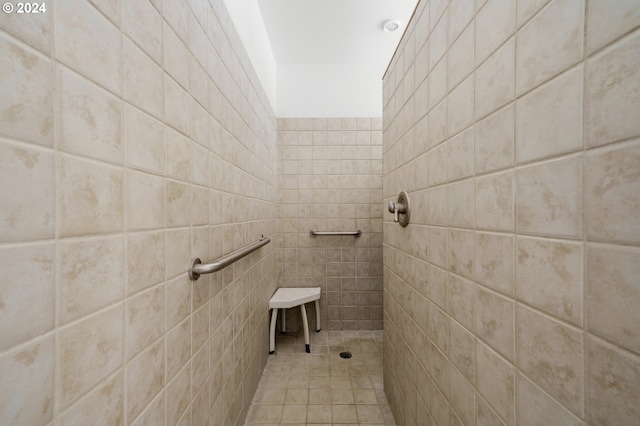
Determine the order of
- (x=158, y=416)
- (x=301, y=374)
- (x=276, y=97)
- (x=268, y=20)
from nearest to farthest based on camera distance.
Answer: (x=158, y=416) < (x=301, y=374) < (x=268, y=20) < (x=276, y=97)

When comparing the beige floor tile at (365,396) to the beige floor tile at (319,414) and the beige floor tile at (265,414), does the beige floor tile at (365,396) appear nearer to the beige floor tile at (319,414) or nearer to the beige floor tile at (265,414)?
the beige floor tile at (319,414)

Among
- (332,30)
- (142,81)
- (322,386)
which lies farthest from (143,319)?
(332,30)

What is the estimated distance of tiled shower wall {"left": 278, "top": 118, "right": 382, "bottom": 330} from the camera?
2.52 meters

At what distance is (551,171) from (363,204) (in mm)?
2098

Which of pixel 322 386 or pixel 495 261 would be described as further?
pixel 322 386

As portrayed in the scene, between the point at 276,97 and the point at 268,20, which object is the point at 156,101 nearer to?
the point at 268,20

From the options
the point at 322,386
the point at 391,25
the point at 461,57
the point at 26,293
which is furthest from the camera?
the point at 391,25

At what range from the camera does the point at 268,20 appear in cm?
195

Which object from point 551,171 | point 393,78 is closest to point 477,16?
point 551,171

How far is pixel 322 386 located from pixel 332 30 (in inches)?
106

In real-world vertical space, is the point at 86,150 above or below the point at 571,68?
below

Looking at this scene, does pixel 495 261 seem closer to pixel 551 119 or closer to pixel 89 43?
pixel 551 119

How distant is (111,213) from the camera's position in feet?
1.61

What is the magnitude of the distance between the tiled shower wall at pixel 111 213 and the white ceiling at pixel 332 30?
1.08 meters
